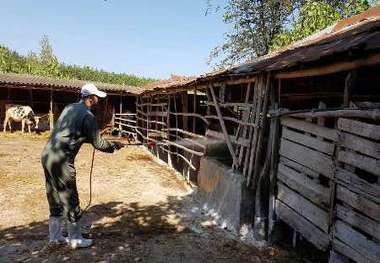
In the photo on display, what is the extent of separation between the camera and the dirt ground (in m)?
5.32

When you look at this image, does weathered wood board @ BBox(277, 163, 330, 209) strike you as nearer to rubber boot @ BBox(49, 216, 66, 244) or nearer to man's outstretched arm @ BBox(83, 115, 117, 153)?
man's outstretched arm @ BBox(83, 115, 117, 153)

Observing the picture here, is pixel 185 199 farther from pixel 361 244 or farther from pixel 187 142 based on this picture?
pixel 361 244

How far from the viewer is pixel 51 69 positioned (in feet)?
120

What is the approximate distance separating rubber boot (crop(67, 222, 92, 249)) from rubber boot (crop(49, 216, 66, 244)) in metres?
0.14

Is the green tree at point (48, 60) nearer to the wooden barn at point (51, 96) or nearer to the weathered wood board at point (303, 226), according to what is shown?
the wooden barn at point (51, 96)

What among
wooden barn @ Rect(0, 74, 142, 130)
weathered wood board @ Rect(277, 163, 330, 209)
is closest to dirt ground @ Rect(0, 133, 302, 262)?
weathered wood board @ Rect(277, 163, 330, 209)

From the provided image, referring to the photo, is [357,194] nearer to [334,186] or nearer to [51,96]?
[334,186]

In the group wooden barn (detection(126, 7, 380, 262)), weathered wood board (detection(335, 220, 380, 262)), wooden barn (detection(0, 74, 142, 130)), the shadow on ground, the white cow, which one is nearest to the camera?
weathered wood board (detection(335, 220, 380, 262))

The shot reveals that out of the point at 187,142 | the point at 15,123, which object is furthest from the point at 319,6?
the point at 15,123

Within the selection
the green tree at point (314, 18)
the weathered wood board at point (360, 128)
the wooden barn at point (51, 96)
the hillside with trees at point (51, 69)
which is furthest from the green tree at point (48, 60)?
the weathered wood board at point (360, 128)

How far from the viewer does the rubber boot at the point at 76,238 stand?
5.43m

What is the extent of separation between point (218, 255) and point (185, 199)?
3.10 m

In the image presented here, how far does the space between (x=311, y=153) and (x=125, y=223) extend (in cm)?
326

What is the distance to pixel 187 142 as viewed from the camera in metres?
10.6
